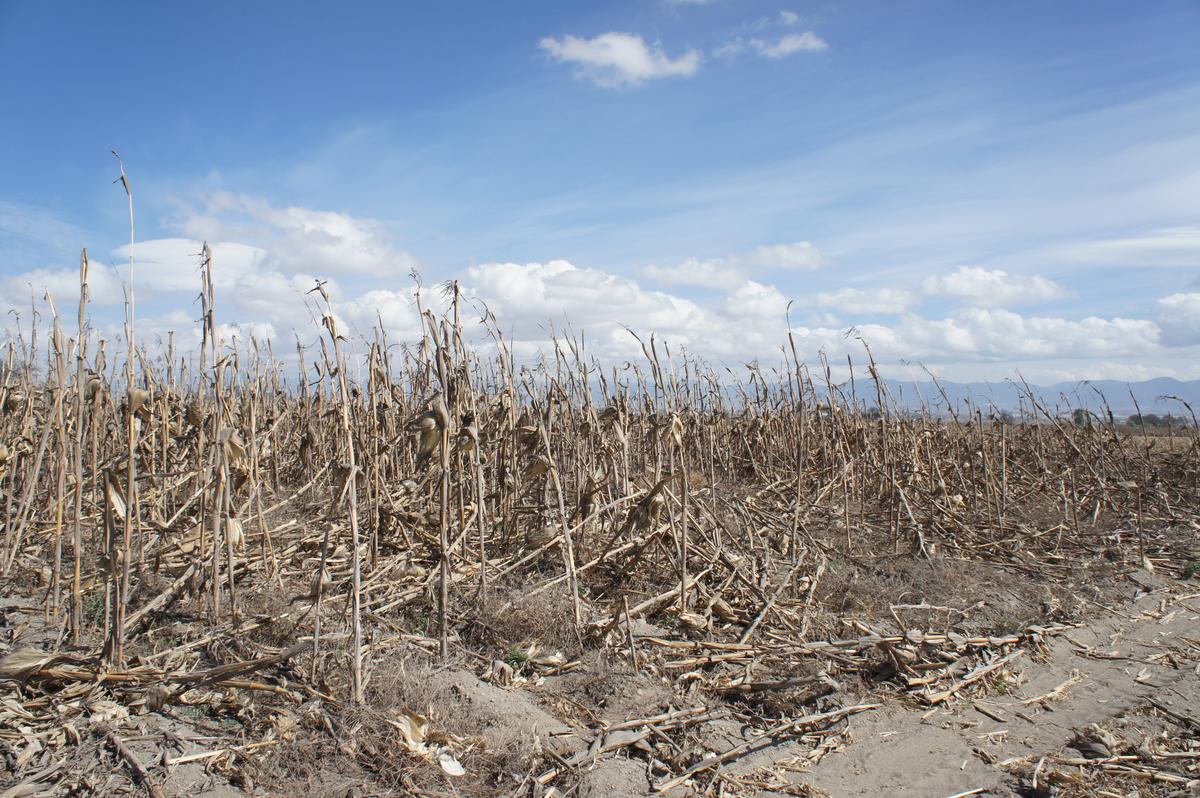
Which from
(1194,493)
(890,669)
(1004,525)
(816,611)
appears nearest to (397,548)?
(816,611)

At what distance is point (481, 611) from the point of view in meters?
4.51

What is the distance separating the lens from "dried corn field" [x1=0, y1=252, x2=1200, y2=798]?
3.09 m

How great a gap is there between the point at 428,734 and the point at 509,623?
119cm

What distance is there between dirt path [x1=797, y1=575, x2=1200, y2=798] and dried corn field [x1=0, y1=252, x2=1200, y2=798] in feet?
0.24

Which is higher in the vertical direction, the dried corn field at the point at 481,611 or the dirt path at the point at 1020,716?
the dried corn field at the point at 481,611

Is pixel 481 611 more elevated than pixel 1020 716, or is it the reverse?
pixel 481 611

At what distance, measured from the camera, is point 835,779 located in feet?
10.9

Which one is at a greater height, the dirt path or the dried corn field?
the dried corn field

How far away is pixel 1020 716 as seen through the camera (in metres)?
3.97

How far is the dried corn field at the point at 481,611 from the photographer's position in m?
3.09

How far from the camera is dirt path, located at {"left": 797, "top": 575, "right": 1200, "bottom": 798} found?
334cm

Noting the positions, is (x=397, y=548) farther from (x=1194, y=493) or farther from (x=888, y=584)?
(x=1194, y=493)

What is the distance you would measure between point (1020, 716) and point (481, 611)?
3068 millimetres

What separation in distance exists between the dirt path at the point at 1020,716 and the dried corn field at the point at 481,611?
7 centimetres
